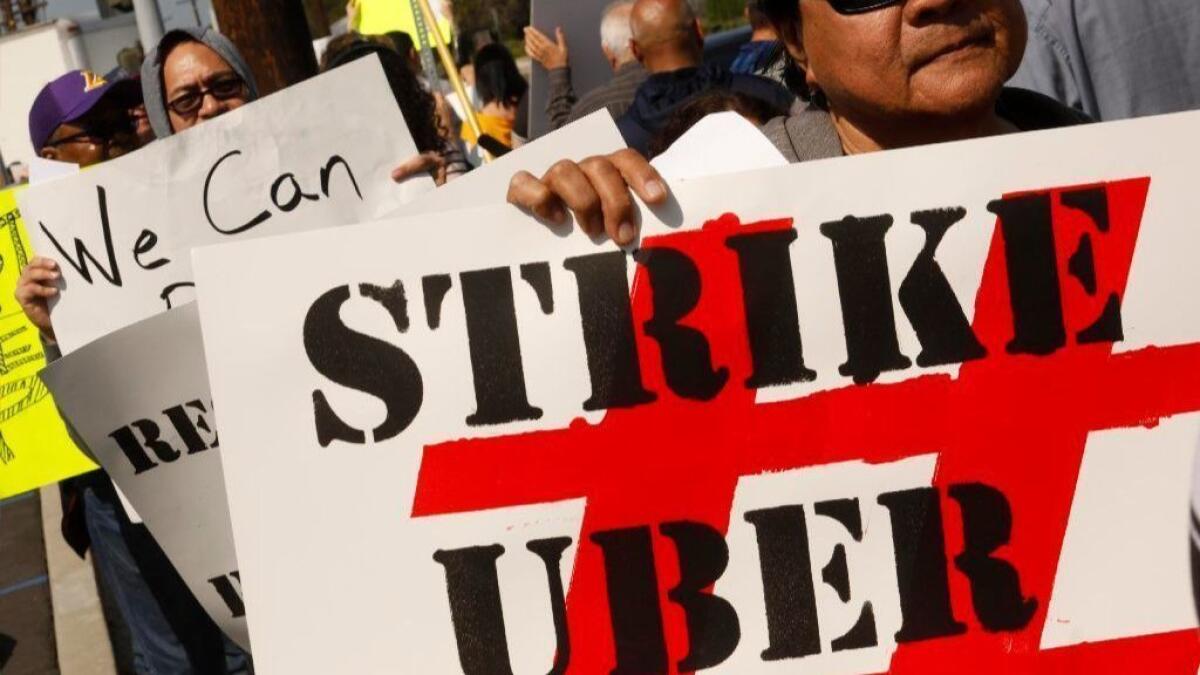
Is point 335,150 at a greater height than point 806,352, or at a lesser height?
greater

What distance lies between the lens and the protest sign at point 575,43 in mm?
6871

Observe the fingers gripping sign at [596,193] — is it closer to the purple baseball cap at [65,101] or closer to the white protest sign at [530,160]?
the white protest sign at [530,160]

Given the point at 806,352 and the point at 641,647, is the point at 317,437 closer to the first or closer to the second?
the point at 641,647

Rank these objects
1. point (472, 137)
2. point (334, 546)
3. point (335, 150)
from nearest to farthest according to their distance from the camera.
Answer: point (334, 546) → point (335, 150) → point (472, 137)

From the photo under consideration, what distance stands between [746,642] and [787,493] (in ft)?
0.56

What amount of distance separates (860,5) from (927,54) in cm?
10

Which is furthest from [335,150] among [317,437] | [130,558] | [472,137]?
[472,137]

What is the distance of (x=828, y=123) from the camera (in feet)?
7.17

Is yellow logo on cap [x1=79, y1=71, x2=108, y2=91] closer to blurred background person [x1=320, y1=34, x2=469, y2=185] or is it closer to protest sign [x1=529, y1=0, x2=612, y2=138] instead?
blurred background person [x1=320, y1=34, x2=469, y2=185]

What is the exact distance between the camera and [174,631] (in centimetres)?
436

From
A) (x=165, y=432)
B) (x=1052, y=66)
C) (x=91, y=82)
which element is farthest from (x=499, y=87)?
(x=165, y=432)

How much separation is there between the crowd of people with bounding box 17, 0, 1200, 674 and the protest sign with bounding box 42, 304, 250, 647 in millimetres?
873

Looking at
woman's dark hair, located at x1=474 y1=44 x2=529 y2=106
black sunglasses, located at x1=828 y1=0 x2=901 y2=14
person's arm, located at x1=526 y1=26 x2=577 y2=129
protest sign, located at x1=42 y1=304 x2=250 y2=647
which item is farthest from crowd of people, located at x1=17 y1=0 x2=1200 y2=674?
woman's dark hair, located at x1=474 y1=44 x2=529 y2=106

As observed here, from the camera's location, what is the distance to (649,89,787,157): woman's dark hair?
10.9 ft
